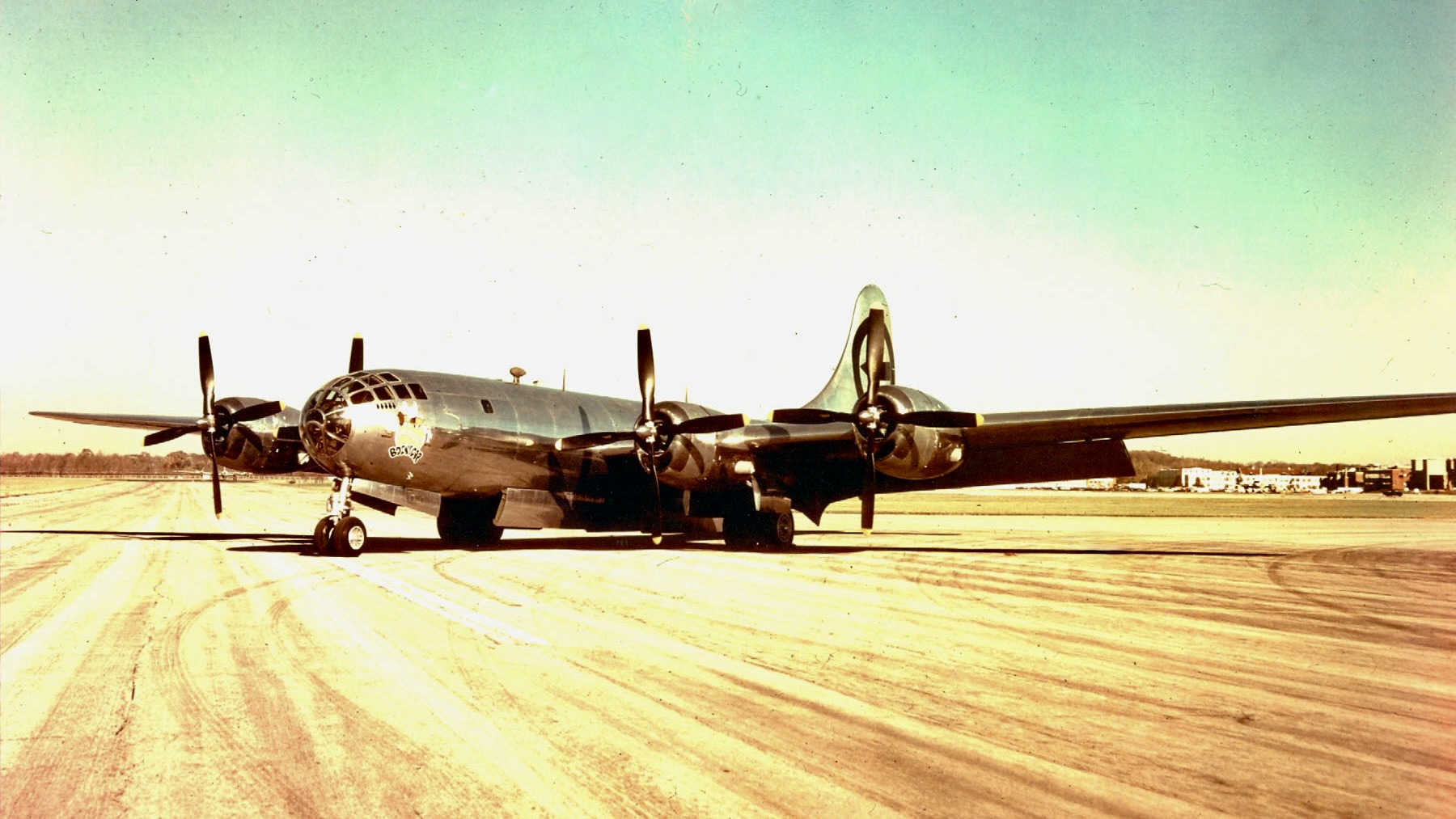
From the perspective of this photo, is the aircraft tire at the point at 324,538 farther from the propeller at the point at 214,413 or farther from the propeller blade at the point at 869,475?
the propeller blade at the point at 869,475

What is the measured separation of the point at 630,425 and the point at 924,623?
17474 millimetres

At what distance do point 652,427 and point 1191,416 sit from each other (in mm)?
12602

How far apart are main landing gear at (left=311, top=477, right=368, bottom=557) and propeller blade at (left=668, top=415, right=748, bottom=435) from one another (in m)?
7.76

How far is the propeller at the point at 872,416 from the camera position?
73.5 ft

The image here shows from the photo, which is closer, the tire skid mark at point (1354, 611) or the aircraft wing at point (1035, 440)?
the tire skid mark at point (1354, 611)

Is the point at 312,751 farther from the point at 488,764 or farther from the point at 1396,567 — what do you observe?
the point at 1396,567

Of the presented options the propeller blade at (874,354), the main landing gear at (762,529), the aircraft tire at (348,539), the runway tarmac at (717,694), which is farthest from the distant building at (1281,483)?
the aircraft tire at (348,539)

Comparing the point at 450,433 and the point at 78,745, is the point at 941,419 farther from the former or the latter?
the point at 78,745

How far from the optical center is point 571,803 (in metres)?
5.14

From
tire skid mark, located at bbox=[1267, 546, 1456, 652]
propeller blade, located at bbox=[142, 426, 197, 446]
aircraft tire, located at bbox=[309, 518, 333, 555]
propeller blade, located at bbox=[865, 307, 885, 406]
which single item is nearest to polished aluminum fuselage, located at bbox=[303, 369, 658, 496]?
aircraft tire, located at bbox=[309, 518, 333, 555]

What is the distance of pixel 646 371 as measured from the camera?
24.6 m

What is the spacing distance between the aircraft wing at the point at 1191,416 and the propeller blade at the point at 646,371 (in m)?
8.11

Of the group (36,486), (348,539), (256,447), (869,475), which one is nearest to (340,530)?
(348,539)

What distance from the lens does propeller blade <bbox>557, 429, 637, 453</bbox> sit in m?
24.9
